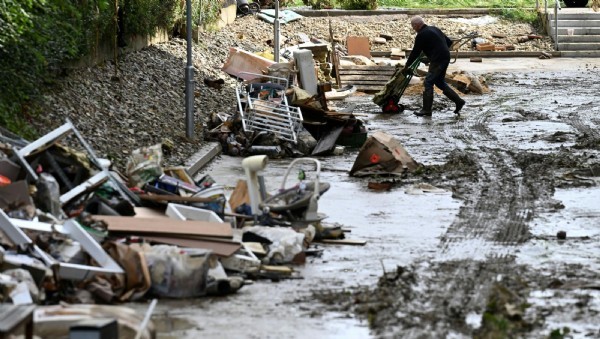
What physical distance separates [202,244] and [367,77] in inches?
771

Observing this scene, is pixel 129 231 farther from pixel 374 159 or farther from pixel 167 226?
pixel 374 159

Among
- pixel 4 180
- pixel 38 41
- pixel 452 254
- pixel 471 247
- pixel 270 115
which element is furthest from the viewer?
pixel 270 115

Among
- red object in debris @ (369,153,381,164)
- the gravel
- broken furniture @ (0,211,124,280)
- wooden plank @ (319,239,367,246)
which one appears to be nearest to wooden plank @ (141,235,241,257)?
broken furniture @ (0,211,124,280)

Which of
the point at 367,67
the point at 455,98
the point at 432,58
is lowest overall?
the point at 367,67

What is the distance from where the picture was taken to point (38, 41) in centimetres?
1561

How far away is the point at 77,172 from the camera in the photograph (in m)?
12.1

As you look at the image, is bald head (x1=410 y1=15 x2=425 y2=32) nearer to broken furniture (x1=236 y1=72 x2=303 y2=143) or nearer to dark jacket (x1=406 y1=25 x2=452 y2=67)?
dark jacket (x1=406 y1=25 x2=452 y2=67)

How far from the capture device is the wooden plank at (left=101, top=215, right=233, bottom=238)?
1105cm

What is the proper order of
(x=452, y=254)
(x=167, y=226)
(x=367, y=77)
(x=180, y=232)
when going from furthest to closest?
1. (x=367, y=77)
2. (x=452, y=254)
3. (x=167, y=226)
4. (x=180, y=232)

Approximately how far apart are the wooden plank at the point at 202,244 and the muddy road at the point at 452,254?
44 centimetres

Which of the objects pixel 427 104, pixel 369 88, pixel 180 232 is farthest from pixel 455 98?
pixel 180 232

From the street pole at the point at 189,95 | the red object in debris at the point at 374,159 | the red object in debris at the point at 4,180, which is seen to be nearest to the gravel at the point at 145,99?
the street pole at the point at 189,95

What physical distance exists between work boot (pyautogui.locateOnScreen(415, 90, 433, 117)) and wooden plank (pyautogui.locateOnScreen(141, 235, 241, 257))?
46.6 ft

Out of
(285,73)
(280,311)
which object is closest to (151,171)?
(280,311)
